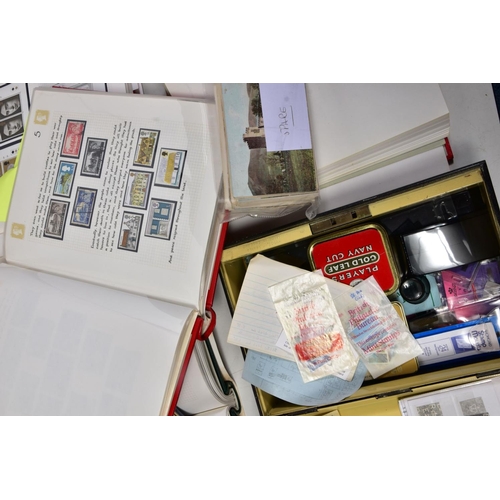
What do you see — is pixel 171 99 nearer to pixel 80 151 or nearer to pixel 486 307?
pixel 80 151

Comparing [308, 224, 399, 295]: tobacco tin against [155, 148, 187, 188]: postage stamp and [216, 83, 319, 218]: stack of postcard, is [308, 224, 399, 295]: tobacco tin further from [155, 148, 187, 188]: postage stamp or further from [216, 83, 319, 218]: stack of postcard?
[155, 148, 187, 188]: postage stamp

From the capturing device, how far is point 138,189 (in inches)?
30.7

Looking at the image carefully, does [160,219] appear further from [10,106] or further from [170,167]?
[10,106]

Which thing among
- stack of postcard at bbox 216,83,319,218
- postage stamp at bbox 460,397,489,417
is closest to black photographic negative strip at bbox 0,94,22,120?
stack of postcard at bbox 216,83,319,218

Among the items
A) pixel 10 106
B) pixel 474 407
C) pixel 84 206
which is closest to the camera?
pixel 474 407

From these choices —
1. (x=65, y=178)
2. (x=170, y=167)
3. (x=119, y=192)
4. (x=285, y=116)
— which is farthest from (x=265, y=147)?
(x=65, y=178)

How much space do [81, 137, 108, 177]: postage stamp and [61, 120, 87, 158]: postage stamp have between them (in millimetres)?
20

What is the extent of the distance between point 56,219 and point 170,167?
0.81 ft

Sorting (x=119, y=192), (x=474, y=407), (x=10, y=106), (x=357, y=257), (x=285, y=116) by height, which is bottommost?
(x=474, y=407)

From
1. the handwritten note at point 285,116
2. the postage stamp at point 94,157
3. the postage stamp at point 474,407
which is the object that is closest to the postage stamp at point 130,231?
the postage stamp at point 94,157

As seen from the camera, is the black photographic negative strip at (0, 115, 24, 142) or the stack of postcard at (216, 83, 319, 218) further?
the black photographic negative strip at (0, 115, 24, 142)

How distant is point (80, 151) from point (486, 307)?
791mm

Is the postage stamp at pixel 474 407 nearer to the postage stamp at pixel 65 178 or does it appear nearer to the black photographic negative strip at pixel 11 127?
the postage stamp at pixel 65 178

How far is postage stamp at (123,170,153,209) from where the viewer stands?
2.55 feet
